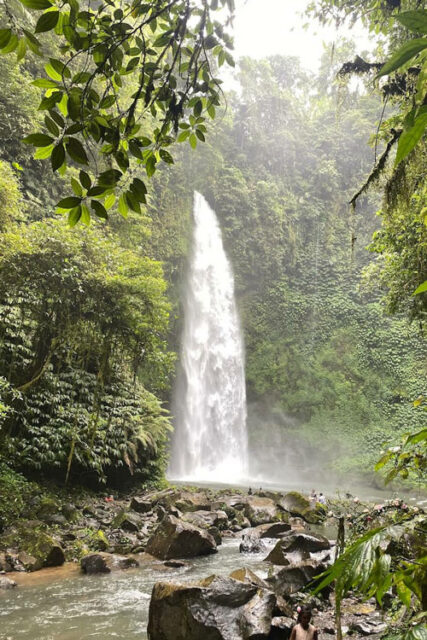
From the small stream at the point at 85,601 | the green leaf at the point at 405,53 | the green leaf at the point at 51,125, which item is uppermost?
the green leaf at the point at 51,125

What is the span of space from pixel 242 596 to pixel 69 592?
2.48 meters

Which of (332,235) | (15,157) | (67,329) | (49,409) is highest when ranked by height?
(332,235)

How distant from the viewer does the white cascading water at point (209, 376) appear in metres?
19.2

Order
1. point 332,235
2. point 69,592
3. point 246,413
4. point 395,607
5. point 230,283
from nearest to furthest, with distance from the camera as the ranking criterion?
1. point 395,607
2. point 69,592
3. point 246,413
4. point 230,283
5. point 332,235

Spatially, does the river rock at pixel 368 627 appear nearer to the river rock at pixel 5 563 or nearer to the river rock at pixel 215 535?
the river rock at pixel 215 535

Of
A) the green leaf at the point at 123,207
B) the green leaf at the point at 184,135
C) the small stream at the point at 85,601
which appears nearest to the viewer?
the green leaf at the point at 123,207

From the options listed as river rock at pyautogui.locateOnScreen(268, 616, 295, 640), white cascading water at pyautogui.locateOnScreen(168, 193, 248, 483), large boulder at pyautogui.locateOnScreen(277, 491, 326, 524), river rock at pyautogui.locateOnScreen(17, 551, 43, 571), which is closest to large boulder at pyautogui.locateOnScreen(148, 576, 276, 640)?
river rock at pyautogui.locateOnScreen(268, 616, 295, 640)

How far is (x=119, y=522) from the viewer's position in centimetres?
804

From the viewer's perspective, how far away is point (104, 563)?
20.7 ft

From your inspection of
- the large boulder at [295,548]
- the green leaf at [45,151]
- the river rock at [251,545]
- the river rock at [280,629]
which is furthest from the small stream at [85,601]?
the green leaf at [45,151]

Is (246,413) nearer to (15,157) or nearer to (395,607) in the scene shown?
(15,157)

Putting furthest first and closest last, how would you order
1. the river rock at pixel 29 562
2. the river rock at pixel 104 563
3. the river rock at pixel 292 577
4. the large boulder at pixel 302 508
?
the large boulder at pixel 302 508
the river rock at pixel 104 563
the river rock at pixel 29 562
the river rock at pixel 292 577

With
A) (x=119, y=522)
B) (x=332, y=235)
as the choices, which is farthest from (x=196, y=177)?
(x=119, y=522)

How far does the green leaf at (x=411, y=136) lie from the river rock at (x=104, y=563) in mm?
7063
